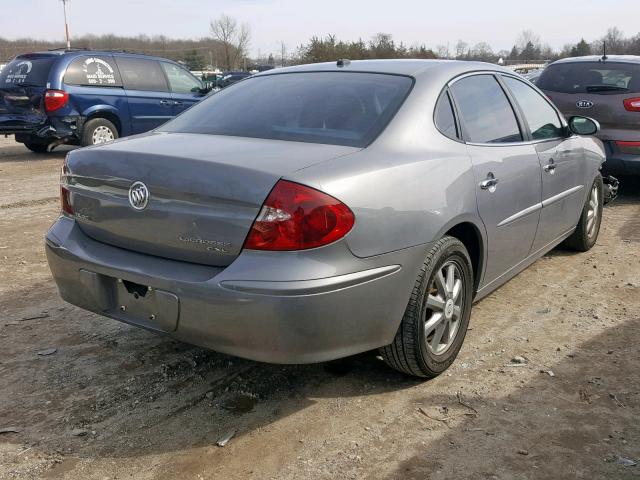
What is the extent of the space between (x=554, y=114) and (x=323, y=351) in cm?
306

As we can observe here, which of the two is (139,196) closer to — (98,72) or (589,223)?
(589,223)

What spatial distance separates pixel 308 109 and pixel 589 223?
3.24 meters

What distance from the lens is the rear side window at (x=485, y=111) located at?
3.56 m

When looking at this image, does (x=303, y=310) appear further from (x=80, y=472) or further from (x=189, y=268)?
(x=80, y=472)

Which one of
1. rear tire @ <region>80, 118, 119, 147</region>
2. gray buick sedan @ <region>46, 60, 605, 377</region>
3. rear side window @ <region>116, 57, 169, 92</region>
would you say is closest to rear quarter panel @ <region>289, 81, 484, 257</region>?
gray buick sedan @ <region>46, 60, 605, 377</region>

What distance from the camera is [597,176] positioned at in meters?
5.36

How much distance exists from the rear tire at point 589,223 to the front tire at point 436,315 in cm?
229

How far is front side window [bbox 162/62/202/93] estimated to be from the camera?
11789mm

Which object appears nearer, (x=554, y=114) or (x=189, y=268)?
(x=189, y=268)

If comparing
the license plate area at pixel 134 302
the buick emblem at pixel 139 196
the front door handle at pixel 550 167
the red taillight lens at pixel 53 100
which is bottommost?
the license plate area at pixel 134 302

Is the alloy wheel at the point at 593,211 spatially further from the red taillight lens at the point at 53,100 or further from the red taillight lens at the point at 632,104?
the red taillight lens at the point at 53,100

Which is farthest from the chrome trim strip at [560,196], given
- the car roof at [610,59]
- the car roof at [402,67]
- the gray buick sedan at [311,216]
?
the car roof at [610,59]

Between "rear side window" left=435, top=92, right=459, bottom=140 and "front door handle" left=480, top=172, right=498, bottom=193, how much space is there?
0.28 metres

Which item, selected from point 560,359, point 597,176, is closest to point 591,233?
point 597,176
